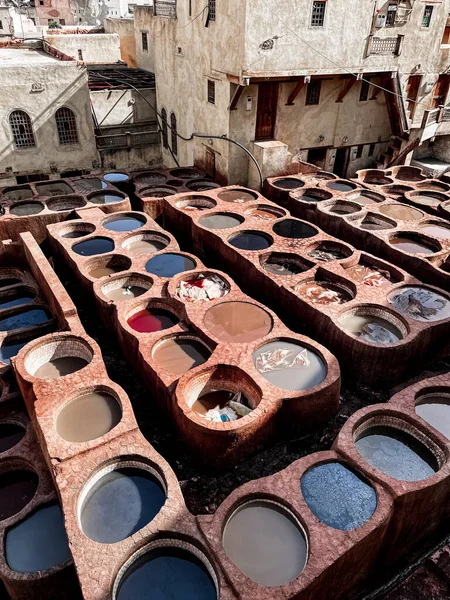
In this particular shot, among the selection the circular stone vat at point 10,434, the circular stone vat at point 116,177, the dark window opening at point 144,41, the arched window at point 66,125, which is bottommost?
the circular stone vat at point 10,434

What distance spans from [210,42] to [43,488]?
1979 centimetres

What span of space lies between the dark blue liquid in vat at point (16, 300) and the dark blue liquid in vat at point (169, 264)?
4.75 m

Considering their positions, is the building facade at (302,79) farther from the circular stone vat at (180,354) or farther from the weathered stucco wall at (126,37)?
the weathered stucco wall at (126,37)

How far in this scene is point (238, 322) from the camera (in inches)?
533

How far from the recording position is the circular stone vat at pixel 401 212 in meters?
20.3

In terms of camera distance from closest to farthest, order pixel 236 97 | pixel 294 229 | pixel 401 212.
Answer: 1. pixel 294 229
2. pixel 401 212
3. pixel 236 97

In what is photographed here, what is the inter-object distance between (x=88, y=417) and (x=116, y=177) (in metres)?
16.9

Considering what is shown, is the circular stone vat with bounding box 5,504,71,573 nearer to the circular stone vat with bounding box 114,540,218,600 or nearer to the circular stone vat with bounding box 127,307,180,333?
the circular stone vat with bounding box 114,540,218,600

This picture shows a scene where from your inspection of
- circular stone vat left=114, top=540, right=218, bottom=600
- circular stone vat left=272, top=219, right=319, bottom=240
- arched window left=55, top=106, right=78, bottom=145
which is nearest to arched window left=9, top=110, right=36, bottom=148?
arched window left=55, top=106, right=78, bottom=145

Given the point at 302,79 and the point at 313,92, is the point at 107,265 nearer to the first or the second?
the point at 302,79

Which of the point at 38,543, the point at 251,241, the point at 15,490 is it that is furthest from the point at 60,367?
the point at 251,241

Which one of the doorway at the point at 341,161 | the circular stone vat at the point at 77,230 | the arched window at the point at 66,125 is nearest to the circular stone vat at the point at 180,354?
the circular stone vat at the point at 77,230

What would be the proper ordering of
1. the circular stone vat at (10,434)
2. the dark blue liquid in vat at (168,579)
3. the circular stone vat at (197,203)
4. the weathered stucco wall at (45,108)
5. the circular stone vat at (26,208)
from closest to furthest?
the dark blue liquid in vat at (168,579)
the circular stone vat at (10,434)
the circular stone vat at (26,208)
the circular stone vat at (197,203)
the weathered stucco wall at (45,108)

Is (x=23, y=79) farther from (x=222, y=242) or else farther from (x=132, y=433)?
(x=132, y=433)
